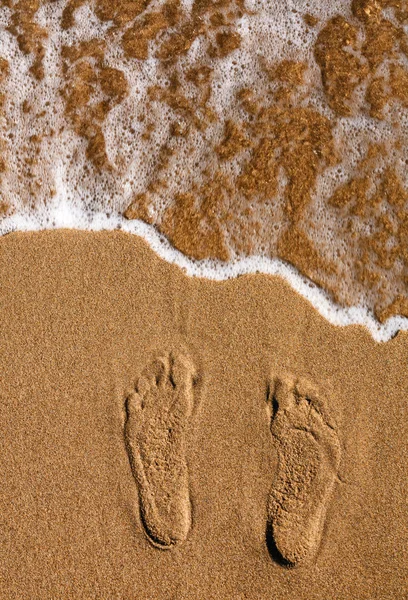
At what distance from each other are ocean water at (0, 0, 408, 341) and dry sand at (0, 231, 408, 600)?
0.78 feet

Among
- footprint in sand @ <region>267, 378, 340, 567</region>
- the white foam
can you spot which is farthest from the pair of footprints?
the white foam

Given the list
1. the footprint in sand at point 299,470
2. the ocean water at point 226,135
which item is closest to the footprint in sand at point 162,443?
the footprint in sand at point 299,470

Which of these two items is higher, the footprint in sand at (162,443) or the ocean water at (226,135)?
the ocean water at (226,135)

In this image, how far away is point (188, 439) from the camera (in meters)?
2.75

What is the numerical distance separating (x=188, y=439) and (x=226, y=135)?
1739mm

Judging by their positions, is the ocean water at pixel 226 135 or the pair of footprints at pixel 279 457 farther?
the ocean water at pixel 226 135

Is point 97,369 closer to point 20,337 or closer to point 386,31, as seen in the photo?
point 20,337

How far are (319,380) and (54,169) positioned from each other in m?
1.95

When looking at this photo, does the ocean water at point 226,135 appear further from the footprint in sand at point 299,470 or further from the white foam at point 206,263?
the footprint in sand at point 299,470

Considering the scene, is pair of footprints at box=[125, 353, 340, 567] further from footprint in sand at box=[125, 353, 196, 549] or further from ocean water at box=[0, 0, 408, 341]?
ocean water at box=[0, 0, 408, 341]

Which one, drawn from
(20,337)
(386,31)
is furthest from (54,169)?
(386,31)

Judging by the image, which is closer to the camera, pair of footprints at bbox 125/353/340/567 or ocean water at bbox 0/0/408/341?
pair of footprints at bbox 125/353/340/567

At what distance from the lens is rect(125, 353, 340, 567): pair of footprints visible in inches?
105

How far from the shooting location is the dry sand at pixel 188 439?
2.65m
